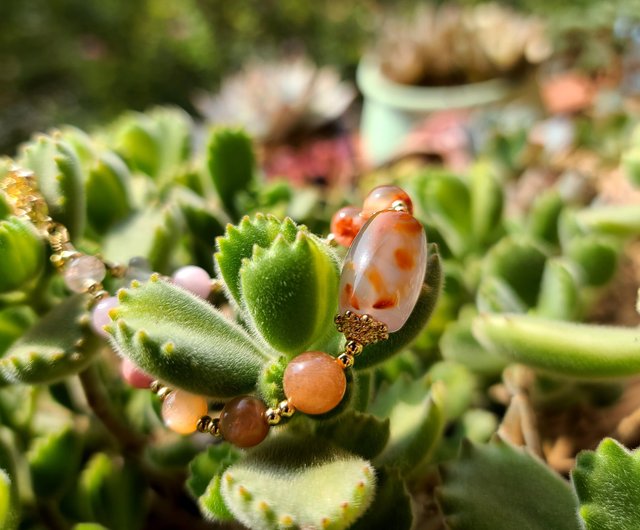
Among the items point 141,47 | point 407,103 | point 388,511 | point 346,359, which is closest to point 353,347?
point 346,359

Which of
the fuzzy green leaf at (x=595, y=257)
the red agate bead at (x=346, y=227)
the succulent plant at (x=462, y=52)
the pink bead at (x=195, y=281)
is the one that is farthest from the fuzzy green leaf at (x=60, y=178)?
the succulent plant at (x=462, y=52)

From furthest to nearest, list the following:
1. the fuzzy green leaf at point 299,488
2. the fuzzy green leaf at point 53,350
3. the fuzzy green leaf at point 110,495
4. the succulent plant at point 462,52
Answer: the succulent plant at point 462,52, the fuzzy green leaf at point 110,495, the fuzzy green leaf at point 53,350, the fuzzy green leaf at point 299,488

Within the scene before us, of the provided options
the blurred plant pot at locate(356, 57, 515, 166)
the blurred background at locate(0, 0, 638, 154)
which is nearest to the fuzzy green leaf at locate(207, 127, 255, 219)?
the blurred plant pot at locate(356, 57, 515, 166)

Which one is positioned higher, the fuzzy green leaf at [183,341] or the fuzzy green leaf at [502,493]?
the fuzzy green leaf at [183,341]

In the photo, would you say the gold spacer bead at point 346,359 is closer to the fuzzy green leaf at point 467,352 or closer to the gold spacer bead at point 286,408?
the gold spacer bead at point 286,408

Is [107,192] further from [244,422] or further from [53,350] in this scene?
[244,422]

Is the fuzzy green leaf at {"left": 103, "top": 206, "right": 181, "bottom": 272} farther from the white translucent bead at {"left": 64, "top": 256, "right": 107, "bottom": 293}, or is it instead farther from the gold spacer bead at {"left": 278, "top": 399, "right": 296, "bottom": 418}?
the gold spacer bead at {"left": 278, "top": 399, "right": 296, "bottom": 418}
